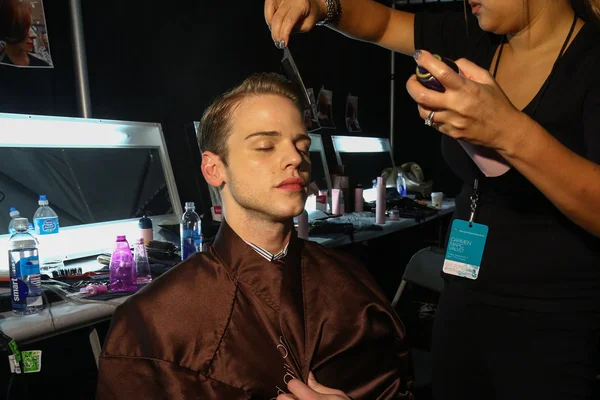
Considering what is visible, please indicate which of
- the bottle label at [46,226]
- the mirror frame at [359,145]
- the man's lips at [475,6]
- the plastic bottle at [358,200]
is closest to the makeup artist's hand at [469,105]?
the man's lips at [475,6]

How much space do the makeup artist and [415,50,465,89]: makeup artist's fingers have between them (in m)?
0.22

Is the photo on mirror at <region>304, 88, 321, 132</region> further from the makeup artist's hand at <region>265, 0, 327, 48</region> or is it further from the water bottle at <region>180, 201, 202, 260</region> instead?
the makeup artist's hand at <region>265, 0, 327, 48</region>

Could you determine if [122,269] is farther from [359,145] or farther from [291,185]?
[359,145]

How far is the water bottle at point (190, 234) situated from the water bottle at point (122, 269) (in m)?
0.29

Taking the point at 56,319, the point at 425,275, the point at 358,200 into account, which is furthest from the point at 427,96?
the point at 358,200

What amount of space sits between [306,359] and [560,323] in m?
0.56

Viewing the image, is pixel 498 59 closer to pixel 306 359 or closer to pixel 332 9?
pixel 332 9

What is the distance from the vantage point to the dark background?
7.32 feet

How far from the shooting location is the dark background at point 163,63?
223 cm

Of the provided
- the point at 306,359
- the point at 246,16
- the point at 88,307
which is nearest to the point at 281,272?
the point at 306,359

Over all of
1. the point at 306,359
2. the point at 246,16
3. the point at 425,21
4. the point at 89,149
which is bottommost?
the point at 306,359

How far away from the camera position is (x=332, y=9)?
1.21 m

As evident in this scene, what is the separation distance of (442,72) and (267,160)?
65cm

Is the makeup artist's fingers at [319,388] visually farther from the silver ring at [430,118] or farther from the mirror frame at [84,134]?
the mirror frame at [84,134]
